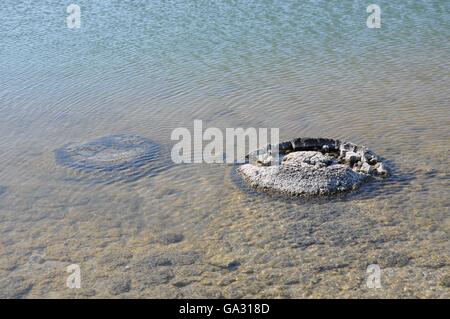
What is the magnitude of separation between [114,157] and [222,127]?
2.14 meters

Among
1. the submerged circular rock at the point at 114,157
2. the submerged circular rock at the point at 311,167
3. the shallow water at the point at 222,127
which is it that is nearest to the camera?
the shallow water at the point at 222,127

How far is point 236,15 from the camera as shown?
17641mm

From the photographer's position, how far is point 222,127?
1041 cm

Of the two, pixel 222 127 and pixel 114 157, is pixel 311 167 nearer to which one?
pixel 222 127

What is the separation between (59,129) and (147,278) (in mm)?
5449

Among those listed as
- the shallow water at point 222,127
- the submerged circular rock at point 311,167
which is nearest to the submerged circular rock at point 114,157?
the shallow water at point 222,127

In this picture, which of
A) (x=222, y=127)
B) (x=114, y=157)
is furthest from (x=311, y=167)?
(x=114, y=157)

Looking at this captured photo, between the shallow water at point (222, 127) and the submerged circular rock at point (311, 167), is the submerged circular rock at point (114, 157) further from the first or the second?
the submerged circular rock at point (311, 167)

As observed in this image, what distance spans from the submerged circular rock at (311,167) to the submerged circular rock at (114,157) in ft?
5.26

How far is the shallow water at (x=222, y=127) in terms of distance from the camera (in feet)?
20.5

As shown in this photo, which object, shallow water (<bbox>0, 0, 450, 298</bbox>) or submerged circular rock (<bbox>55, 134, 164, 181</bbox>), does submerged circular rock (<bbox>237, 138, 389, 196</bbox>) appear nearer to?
shallow water (<bbox>0, 0, 450, 298</bbox>)

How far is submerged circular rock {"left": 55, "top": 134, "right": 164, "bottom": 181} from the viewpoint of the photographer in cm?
891

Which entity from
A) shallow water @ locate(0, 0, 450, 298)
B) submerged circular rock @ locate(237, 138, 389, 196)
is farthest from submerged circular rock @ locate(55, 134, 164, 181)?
submerged circular rock @ locate(237, 138, 389, 196)

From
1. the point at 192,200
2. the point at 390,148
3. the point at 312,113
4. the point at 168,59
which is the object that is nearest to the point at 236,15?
the point at 168,59
